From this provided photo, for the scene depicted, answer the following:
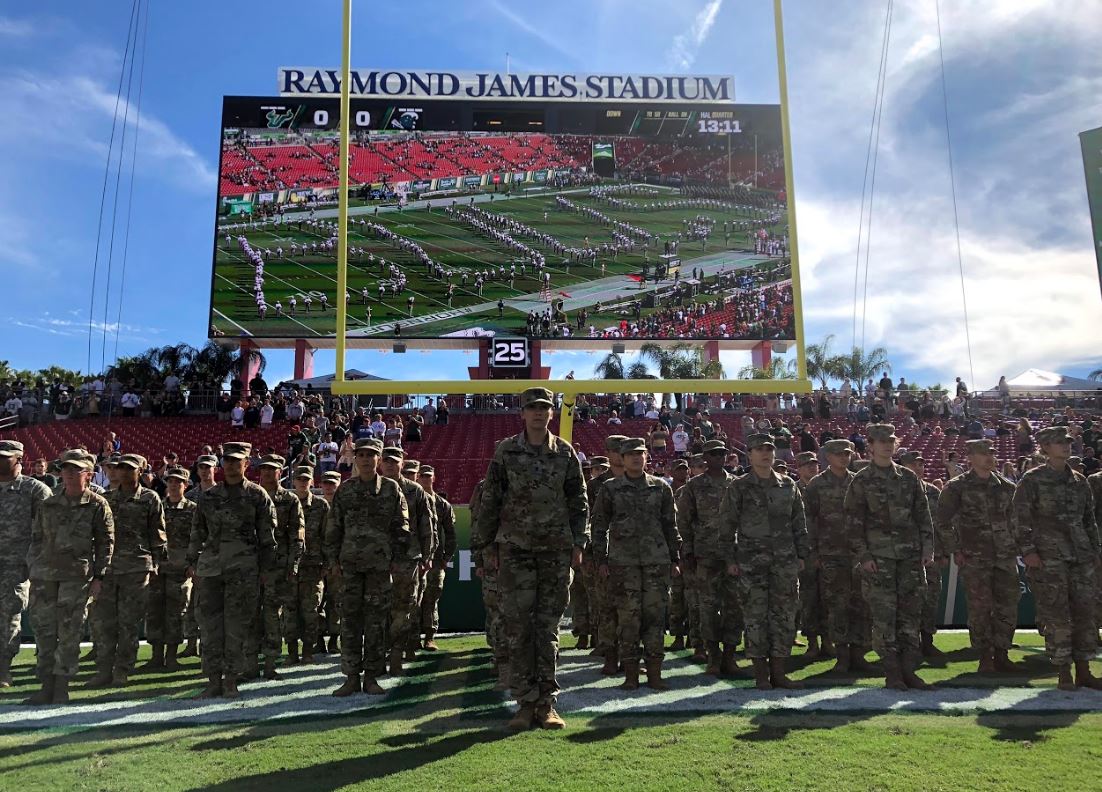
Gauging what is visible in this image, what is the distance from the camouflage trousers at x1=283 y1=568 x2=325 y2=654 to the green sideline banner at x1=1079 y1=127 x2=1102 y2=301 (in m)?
25.9

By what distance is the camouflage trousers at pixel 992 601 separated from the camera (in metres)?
6.05

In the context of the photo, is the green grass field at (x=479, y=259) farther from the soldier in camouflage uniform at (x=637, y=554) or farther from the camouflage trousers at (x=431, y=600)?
the soldier in camouflage uniform at (x=637, y=554)

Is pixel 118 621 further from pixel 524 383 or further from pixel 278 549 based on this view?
pixel 524 383

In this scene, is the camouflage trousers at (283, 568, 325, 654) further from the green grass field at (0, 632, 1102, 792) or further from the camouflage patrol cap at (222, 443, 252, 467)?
the green grass field at (0, 632, 1102, 792)

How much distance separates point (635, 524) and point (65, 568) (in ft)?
14.6

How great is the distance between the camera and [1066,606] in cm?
564

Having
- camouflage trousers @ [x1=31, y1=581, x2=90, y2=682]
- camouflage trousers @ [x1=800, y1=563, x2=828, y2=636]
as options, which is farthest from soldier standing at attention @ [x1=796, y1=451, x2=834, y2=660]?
camouflage trousers @ [x1=31, y1=581, x2=90, y2=682]

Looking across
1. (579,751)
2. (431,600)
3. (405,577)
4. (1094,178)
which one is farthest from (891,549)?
(1094,178)

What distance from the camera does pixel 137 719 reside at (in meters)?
4.93

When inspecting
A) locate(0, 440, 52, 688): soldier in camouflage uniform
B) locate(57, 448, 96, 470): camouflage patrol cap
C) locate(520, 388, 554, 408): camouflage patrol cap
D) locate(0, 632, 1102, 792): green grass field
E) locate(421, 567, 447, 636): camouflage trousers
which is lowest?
locate(0, 632, 1102, 792): green grass field

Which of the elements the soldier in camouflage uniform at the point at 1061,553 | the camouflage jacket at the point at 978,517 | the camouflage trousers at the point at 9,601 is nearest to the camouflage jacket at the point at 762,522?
the camouflage jacket at the point at 978,517

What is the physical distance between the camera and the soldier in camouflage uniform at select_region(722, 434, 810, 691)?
5527mm

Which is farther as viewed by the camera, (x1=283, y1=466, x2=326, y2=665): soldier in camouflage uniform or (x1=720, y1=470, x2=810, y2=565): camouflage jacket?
(x1=283, y1=466, x2=326, y2=665): soldier in camouflage uniform

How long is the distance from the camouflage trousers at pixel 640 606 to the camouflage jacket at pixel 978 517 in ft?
9.00
